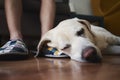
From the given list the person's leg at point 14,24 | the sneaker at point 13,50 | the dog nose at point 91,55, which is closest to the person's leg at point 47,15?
the person's leg at point 14,24

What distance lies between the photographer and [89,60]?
142 centimetres

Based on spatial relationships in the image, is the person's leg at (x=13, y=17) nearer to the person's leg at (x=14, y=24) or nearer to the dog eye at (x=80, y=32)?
the person's leg at (x=14, y=24)

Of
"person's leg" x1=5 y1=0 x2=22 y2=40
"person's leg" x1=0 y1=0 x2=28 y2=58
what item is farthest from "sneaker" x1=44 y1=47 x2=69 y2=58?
"person's leg" x1=5 y1=0 x2=22 y2=40

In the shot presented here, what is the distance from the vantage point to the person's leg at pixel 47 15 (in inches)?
76.4

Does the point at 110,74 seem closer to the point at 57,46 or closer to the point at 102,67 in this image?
the point at 102,67

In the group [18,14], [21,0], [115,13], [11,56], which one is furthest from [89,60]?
[115,13]

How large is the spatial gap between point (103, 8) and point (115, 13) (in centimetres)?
15

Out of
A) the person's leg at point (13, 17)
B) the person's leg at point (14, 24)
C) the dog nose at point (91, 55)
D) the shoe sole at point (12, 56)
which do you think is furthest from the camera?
the person's leg at point (13, 17)

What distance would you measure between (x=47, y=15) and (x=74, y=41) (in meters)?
0.49

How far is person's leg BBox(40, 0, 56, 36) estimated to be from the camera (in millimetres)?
1939

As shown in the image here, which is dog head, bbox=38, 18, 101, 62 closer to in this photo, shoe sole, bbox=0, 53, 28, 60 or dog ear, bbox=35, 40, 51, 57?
dog ear, bbox=35, 40, 51, 57

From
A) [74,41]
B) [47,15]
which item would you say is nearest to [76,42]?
[74,41]

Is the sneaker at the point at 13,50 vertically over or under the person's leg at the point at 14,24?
under

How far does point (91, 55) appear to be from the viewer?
1.39m
